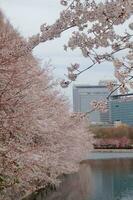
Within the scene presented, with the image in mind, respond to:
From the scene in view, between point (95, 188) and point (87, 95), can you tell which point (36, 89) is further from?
point (95, 188)

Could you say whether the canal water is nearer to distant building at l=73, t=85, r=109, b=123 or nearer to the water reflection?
the water reflection

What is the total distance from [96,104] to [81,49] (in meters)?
1.79

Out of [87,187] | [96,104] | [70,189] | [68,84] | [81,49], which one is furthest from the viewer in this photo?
[87,187]

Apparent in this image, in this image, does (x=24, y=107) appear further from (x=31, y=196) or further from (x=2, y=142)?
(x=31, y=196)

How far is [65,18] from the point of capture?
5523mm

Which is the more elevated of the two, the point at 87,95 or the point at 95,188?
the point at 87,95

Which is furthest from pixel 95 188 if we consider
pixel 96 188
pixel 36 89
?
pixel 36 89

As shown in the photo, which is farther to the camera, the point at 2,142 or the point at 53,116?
the point at 53,116

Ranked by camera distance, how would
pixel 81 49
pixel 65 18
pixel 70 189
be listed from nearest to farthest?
pixel 65 18 < pixel 81 49 < pixel 70 189

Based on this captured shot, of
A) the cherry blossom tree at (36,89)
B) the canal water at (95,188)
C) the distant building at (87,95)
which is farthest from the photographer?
the canal water at (95,188)

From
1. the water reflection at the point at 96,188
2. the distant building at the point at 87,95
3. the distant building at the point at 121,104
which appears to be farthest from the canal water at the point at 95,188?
the distant building at the point at 87,95

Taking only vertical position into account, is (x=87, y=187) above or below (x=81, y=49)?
below

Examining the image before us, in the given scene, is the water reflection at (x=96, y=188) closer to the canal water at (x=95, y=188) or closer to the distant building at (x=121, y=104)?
the canal water at (x=95, y=188)

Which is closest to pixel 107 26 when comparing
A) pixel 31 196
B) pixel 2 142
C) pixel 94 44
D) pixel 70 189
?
pixel 94 44
